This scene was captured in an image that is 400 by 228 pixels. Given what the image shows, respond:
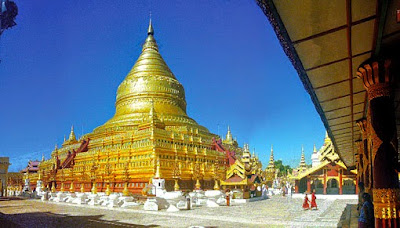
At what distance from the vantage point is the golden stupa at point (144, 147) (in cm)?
2908

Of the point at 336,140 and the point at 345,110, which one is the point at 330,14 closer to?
the point at 345,110

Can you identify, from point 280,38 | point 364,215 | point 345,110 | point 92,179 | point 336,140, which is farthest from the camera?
point 92,179

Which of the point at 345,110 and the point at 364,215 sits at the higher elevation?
the point at 345,110

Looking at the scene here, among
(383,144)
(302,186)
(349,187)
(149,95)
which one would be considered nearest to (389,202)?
(383,144)

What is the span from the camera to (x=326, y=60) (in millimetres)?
4828

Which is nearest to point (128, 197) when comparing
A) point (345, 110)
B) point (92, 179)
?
point (92, 179)

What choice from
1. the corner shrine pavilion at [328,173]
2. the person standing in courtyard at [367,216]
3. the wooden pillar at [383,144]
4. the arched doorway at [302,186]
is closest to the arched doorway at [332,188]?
the corner shrine pavilion at [328,173]

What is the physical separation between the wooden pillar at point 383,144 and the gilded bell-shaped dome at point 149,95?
30957 mm

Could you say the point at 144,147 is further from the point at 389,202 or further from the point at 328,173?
the point at 389,202

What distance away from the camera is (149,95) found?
127ft

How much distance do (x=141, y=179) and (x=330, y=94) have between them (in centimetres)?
2337

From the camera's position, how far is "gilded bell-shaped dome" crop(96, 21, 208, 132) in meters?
36.8

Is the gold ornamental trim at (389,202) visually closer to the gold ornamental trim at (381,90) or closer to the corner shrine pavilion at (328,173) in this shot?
the gold ornamental trim at (381,90)

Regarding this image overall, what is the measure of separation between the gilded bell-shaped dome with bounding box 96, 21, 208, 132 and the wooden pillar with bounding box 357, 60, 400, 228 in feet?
102
